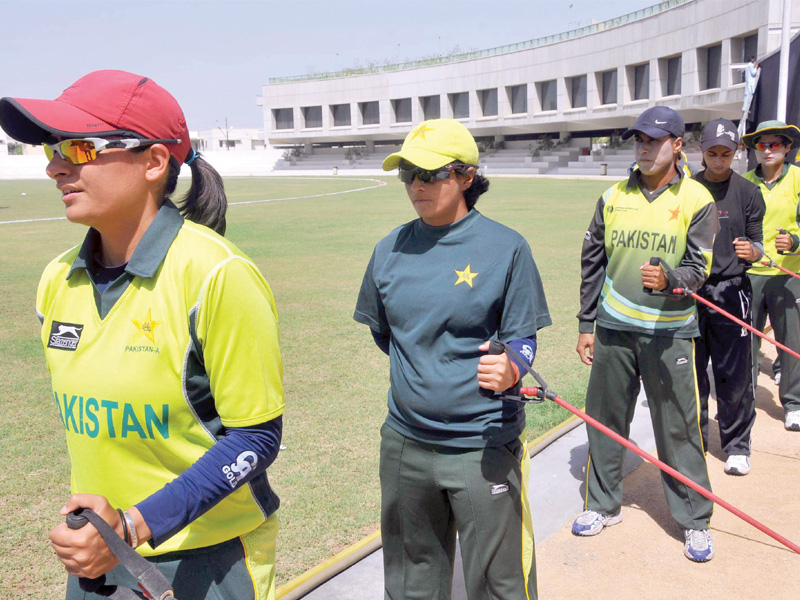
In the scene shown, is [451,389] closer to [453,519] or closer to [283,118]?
[453,519]

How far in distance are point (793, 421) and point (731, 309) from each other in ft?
4.92

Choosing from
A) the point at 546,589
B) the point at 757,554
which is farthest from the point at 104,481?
the point at 757,554

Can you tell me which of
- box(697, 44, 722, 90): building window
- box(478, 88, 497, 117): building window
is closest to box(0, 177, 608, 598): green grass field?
box(697, 44, 722, 90): building window

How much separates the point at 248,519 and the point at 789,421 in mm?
5455

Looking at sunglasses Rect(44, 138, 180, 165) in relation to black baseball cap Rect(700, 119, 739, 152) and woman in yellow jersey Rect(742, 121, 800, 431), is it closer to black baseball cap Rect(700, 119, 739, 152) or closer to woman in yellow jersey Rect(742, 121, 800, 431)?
black baseball cap Rect(700, 119, 739, 152)

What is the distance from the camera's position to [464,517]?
9.04ft


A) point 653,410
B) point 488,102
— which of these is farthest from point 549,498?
point 488,102

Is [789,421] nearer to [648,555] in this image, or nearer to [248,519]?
[648,555]

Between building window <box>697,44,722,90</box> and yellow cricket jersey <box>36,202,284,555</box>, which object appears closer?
yellow cricket jersey <box>36,202,284,555</box>

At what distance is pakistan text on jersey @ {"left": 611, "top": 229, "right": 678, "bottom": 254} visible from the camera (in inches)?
161

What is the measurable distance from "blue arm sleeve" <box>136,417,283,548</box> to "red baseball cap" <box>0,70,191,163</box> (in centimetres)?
80

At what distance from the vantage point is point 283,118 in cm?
9081

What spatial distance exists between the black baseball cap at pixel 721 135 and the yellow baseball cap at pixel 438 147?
2655 millimetres

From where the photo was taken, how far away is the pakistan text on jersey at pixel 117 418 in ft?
6.08
